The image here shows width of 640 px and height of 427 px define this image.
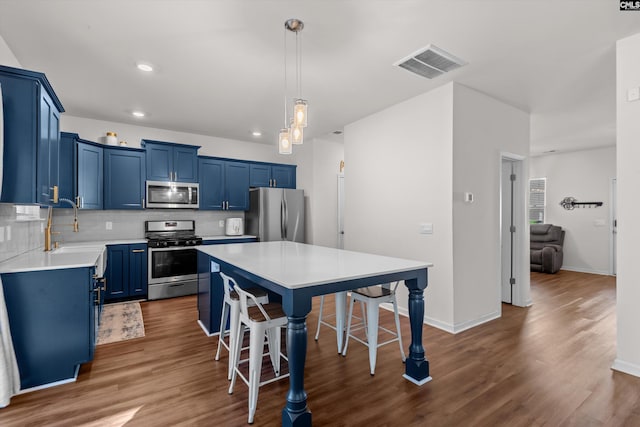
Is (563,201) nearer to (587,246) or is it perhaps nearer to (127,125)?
(587,246)

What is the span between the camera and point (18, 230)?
2.84 meters

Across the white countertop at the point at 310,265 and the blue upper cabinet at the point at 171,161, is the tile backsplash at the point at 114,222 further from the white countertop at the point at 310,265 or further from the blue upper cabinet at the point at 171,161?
the white countertop at the point at 310,265

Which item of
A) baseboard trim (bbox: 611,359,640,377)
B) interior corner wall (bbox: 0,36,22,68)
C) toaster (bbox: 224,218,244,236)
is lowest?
baseboard trim (bbox: 611,359,640,377)

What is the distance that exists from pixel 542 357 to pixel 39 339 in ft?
13.3

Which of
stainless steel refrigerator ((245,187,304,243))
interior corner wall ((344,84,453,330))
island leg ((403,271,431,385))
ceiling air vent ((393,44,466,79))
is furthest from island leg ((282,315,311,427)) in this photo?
stainless steel refrigerator ((245,187,304,243))

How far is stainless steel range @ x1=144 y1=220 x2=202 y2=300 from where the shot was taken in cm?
461

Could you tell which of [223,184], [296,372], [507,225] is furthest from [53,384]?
[507,225]

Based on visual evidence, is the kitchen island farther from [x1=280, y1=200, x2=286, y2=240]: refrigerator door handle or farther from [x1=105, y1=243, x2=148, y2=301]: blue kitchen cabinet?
[x1=280, y1=200, x2=286, y2=240]: refrigerator door handle

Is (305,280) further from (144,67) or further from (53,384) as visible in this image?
(144,67)

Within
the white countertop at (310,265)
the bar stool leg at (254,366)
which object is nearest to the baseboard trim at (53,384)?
the white countertop at (310,265)

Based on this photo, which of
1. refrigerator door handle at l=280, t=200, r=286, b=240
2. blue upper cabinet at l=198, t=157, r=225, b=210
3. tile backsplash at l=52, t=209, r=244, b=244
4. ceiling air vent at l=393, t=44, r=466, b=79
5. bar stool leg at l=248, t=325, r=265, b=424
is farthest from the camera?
refrigerator door handle at l=280, t=200, r=286, b=240

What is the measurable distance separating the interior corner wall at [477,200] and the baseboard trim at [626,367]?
1.21m

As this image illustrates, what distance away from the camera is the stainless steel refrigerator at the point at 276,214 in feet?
18.2

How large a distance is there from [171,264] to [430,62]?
4286 millimetres
